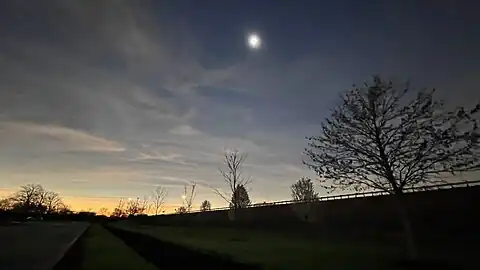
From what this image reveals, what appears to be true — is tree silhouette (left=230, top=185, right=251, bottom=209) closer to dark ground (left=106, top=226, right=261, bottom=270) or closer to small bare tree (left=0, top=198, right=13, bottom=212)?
dark ground (left=106, top=226, right=261, bottom=270)

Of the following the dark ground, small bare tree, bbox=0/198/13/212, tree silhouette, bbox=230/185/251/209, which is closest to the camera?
the dark ground

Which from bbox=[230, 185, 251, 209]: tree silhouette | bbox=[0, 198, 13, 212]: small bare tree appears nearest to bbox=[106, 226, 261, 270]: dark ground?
bbox=[230, 185, 251, 209]: tree silhouette

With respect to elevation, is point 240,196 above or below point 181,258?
above

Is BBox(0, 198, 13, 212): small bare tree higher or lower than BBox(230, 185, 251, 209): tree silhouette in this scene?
higher

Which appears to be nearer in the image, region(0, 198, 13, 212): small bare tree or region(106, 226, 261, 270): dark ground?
region(106, 226, 261, 270): dark ground

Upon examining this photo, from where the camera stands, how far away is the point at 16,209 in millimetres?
130375

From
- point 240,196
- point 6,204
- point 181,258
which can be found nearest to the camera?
point 181,258

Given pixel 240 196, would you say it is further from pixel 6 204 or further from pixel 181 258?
pixel 6 204

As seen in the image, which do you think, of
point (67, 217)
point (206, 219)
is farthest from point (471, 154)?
point (67, 217)

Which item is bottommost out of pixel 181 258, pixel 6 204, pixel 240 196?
pixel 181 258

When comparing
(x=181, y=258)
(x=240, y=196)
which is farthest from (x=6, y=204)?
(x=181, y=258)

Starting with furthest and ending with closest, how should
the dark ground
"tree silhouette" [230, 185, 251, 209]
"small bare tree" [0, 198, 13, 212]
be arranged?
"small bare tree" [0, 198, 13, 212], "tree silhouette" [230, 185, 251, 209], the dark ground

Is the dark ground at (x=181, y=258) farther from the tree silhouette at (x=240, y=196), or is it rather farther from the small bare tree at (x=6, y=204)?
the small bare tree at (x=6, y=204)

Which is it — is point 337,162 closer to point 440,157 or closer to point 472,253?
point 440,157
